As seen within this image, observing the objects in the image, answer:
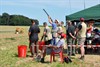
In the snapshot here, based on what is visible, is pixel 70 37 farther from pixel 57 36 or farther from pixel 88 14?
pixel 88 14

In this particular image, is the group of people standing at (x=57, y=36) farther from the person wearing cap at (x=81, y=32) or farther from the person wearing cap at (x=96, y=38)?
the person wearing cap at (x=96, y=38)

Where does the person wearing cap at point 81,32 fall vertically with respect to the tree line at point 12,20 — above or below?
below

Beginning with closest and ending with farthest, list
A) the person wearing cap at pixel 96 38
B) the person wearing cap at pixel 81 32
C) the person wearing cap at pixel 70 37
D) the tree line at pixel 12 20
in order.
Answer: the person wearing cap at pixel 81 32, the person wearing cap at pixel 70 37, the person wearing cap at pixel 96 38, the tree line at pixel 12 20

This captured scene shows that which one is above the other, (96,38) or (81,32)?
(81,32)

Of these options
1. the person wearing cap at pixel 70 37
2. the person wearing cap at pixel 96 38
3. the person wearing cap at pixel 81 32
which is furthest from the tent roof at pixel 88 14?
the person wearing cap at pixel 81 32

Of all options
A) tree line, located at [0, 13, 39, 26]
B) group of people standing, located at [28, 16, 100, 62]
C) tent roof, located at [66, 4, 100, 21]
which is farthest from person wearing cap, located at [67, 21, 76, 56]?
tree line, located at [0, 13, 39, 26]

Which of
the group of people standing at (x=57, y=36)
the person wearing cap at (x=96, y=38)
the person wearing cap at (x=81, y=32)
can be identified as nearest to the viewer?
the group of people standing at (x=57, y=36)

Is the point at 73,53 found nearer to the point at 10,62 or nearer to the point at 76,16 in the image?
the point at 76,16

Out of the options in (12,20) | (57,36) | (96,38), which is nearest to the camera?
(57,36)

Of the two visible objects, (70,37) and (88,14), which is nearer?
(70,37)

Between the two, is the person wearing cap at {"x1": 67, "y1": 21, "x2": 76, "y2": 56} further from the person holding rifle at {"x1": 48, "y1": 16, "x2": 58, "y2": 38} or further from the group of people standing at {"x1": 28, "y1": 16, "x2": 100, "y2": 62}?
the person holding rifle at {"x1": 48, "y1": 16, "x2": 58, "y2": 38}

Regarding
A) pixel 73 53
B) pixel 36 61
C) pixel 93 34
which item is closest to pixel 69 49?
pixel 73 53

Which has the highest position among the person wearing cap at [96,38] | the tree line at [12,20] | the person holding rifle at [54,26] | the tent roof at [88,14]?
the tree line at [12,20]

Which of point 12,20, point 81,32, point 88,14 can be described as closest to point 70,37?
point 81,32
